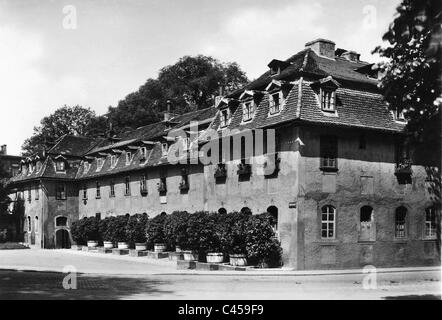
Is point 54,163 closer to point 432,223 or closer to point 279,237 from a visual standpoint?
point 279,237

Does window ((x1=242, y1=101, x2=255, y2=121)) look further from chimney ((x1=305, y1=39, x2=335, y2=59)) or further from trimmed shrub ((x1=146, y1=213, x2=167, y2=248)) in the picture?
trimmed shrub ((x1=146, y1=213, x2=167, y2=248))

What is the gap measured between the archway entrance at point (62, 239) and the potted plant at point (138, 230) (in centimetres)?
1390

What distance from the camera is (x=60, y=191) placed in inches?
1964

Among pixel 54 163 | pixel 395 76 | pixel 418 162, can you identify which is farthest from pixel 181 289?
pixel 54 163

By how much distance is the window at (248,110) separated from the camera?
28133 millimetres

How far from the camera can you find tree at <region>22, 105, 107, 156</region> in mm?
66188

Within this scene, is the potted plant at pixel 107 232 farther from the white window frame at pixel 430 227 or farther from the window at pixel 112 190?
the white window frame at pixel 430 227

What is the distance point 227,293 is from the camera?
52.6ft

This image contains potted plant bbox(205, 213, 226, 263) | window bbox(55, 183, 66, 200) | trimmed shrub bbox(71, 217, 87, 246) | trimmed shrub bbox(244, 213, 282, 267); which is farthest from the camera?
window bbox(55, 183, 66, 200)

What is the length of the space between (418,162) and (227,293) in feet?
53.5

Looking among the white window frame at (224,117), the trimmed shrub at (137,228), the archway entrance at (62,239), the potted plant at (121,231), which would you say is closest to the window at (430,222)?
the white window frame at (224,117)

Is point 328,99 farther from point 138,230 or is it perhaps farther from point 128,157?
point 128,157

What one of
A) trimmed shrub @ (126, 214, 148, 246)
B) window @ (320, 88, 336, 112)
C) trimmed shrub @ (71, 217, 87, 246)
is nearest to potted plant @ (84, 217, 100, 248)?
trimmed shrub @ (71, 217, 87, 246)

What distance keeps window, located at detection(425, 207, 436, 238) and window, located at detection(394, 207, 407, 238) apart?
67.9 inches
